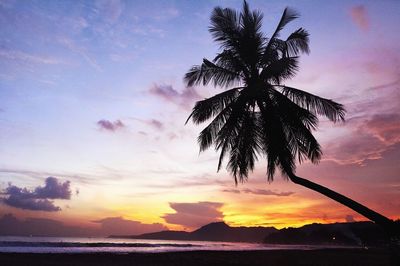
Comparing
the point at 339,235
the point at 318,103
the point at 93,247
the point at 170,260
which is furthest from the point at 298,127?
the point at 339,235

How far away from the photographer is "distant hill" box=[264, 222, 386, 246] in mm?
97875

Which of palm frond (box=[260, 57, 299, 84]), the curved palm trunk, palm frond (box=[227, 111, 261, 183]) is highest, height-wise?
palm frond (box=[260, 57, 299, 84])

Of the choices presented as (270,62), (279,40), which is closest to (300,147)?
(270,62)

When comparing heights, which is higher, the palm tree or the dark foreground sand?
the palm tree

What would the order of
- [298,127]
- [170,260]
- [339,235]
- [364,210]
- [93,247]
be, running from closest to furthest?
[364,210], [298,127], [170,260], [93,247], [339,235]

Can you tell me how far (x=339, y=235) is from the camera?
135 m

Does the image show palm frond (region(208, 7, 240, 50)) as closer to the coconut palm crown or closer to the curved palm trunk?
the coconut palm crown

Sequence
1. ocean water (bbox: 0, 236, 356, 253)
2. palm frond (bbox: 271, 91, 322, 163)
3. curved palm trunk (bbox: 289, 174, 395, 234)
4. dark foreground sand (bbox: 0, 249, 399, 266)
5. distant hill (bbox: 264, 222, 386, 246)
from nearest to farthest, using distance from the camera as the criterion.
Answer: curved palm trunk (bbox: 289, 174, 395, 234), palm frond (bbox: 271, 91, 322, 163), dark foreground sand (bbox: 0, 249, 399, 266), ocean water (bbox: 0, 236, 356, 253), distant hill (bbox: 264, 222, 386, 246)

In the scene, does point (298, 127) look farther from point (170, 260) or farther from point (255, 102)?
point (170, 260)

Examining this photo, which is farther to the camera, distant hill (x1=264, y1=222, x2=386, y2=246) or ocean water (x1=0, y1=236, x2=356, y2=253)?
distant hill (x1=264, y1=222, x2=386, y2=246)

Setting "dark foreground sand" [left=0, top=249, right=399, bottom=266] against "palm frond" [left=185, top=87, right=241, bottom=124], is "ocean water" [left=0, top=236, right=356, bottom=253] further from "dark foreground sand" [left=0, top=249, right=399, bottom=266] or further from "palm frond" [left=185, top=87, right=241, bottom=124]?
"palm frond" [left=185, top=87, right=241, bottom=124]

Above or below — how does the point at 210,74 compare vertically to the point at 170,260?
above

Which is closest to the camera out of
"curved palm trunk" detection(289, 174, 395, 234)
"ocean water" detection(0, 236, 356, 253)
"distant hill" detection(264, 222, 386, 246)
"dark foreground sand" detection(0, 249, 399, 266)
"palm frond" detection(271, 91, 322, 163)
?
"curved palm trunk" detection(289, 174, 395, 234)

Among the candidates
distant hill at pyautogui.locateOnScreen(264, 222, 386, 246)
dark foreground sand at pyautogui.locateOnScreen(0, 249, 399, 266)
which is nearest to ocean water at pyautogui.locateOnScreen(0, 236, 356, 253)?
dark foreground sand at pyautogui.locateOnScreen(0, 249, 399, 266)
